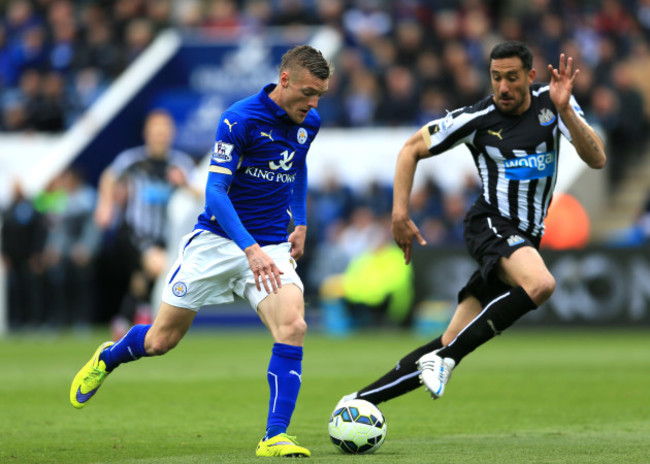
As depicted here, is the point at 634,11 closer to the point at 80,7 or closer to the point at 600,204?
the point at 600,204

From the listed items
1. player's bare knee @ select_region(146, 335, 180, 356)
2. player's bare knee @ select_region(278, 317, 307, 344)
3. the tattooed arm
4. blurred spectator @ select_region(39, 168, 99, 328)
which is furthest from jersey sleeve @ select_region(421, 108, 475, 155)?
blurred spectator @ select_region(39, 168, 99, 328)

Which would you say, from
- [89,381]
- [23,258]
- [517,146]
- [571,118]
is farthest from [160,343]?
[23,258]

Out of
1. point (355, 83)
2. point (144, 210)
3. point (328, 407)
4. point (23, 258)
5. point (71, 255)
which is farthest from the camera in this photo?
point (355, 83)

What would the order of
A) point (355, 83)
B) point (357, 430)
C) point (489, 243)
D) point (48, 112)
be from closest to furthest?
point (357, 430) < point (489, 243) < point (355, 83) < point (48, 112)

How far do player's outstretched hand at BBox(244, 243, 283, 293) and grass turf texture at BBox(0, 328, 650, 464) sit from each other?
0.87 m

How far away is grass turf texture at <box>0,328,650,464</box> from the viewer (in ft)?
20.8

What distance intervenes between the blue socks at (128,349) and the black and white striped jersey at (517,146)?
1.99 meters

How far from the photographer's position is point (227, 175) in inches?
248

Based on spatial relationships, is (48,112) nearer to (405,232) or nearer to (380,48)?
(380,48)

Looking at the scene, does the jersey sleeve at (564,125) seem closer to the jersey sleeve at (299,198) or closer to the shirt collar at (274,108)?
the jersey sleeve at (299,198)

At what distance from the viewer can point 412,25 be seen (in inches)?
822

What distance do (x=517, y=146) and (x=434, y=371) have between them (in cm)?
145

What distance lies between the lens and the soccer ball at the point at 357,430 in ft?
20.9

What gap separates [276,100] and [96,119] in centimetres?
1580
